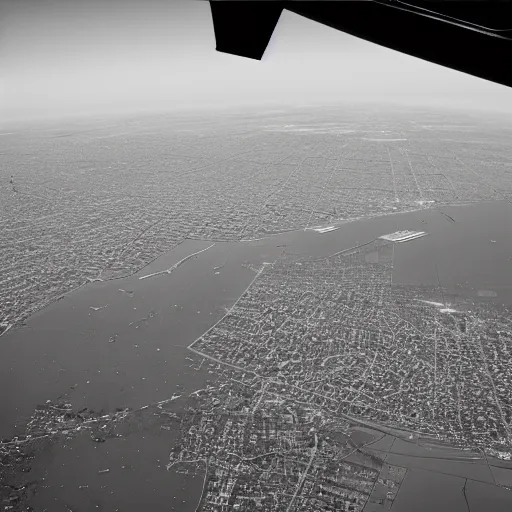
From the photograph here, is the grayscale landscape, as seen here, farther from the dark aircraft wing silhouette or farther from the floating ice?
the dark aircraft wing silhouette

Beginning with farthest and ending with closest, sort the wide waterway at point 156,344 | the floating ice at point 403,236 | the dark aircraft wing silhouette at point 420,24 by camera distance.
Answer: the floating ice at point 403,236 → the wide waterway at point 156,344 → the dark aircraft wing silhouette at point 420,24

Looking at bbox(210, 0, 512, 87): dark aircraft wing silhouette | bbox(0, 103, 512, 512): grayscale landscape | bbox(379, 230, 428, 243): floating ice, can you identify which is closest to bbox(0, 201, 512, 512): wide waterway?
bbox(0, 103, 512, 512): grayscale landscape

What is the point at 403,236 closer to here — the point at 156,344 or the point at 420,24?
the point at 156,344

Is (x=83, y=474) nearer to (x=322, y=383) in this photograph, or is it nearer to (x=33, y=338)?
(x=322, y=383)

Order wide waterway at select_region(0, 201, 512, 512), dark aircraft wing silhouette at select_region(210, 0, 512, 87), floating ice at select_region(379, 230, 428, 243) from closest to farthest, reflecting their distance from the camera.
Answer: dark aircraft wing silhouette at select_region(210, 0, 512, 87), wide waterway at select_region(0, 201, 512, 512), floating ice at select_region(379, 230, 428, 243)

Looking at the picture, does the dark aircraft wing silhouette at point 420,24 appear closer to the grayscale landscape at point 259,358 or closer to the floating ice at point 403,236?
the grayscale landscape at point 259,358

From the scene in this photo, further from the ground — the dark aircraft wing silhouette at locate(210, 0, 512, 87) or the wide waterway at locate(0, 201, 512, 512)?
the dark aircraft wing silhouette at locate(210, 0, 512, 87)

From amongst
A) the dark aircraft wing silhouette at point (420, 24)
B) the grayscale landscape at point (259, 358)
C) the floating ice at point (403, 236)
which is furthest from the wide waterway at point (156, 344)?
the dark aircraft wing silhouette at point (420, 24)
